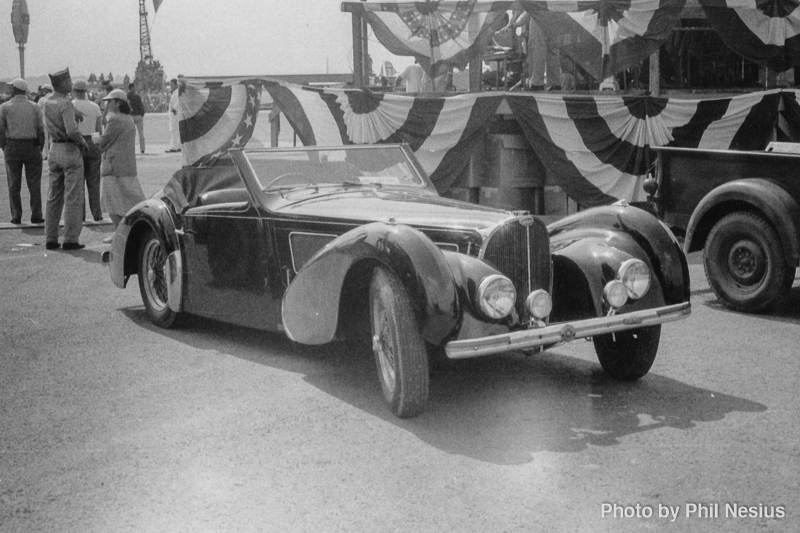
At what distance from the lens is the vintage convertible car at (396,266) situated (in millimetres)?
4449

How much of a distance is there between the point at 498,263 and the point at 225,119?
7729 millimetres

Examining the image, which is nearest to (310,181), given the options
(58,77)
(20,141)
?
(58,77)

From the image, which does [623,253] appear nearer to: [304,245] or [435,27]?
[304,245]

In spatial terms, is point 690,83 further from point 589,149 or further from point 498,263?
point 498,263

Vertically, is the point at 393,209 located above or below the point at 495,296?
above

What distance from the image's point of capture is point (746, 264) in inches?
285

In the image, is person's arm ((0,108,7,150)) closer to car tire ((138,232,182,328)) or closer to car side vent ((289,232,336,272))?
car tire ((138,232,182,328))

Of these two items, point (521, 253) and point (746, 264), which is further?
point (746, 264)

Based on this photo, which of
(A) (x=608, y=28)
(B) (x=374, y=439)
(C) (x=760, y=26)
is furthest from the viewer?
(C) (x=760, y=26)

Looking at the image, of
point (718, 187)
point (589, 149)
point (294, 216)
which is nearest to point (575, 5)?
point (589, 149)

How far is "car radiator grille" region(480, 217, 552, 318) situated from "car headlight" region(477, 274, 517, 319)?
0.82ft

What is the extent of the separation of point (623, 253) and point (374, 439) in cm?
164

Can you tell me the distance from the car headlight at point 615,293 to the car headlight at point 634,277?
50 mm

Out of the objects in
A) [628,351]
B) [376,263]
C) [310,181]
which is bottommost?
[628,351]
